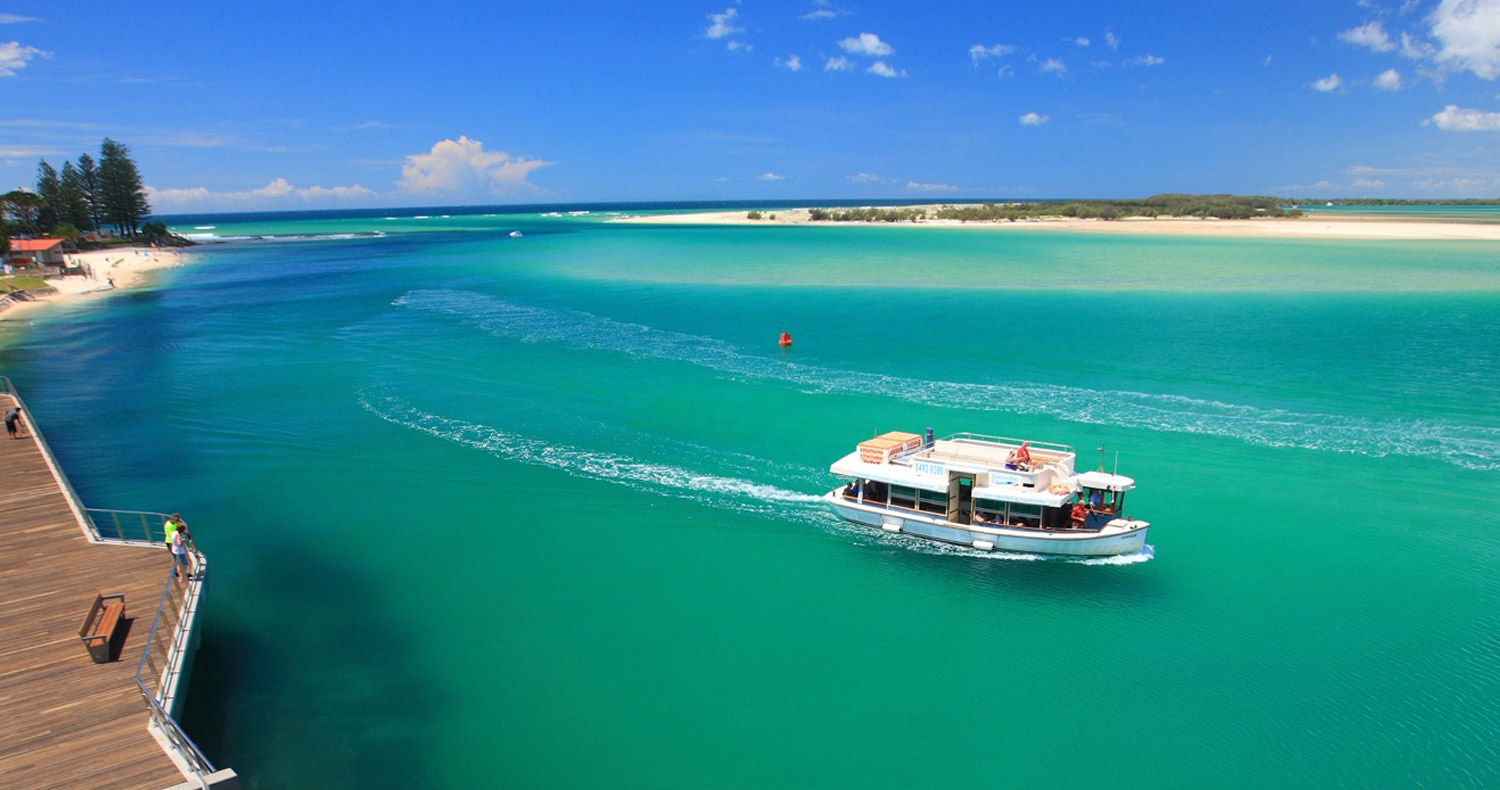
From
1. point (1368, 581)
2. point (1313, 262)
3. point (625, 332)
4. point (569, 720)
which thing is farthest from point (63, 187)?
point (1313, 262)

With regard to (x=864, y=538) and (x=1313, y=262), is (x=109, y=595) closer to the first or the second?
(x=864, y=538)

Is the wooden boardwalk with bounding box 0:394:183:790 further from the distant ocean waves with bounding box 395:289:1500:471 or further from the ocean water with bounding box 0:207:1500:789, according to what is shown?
the distant ocean waves with bounding box 395:289:1500:471

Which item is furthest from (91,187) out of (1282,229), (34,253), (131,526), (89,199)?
(1282,229)

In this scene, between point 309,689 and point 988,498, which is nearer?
point 309,689

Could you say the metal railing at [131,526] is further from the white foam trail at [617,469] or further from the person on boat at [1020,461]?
the person on boat at [1020,461]

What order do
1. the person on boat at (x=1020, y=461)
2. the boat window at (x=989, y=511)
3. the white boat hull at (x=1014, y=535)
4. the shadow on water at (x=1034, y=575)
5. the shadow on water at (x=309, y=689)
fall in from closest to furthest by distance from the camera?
the shadow on water at (x=309, y=689)
the shadow on water at (x=1034, y=575)
the white boat hull at (x=1014, y=535)
the person on boat at (x=1020, y=461)
the boat window at (x=989, y=511)

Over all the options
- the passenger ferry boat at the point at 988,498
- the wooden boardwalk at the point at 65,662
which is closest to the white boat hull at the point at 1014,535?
the passenger ferry boat at the point at 988,498

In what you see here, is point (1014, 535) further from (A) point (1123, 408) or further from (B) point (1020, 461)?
(A) point (1123, 408)

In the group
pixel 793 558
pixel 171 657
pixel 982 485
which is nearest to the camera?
pixel 171 657
